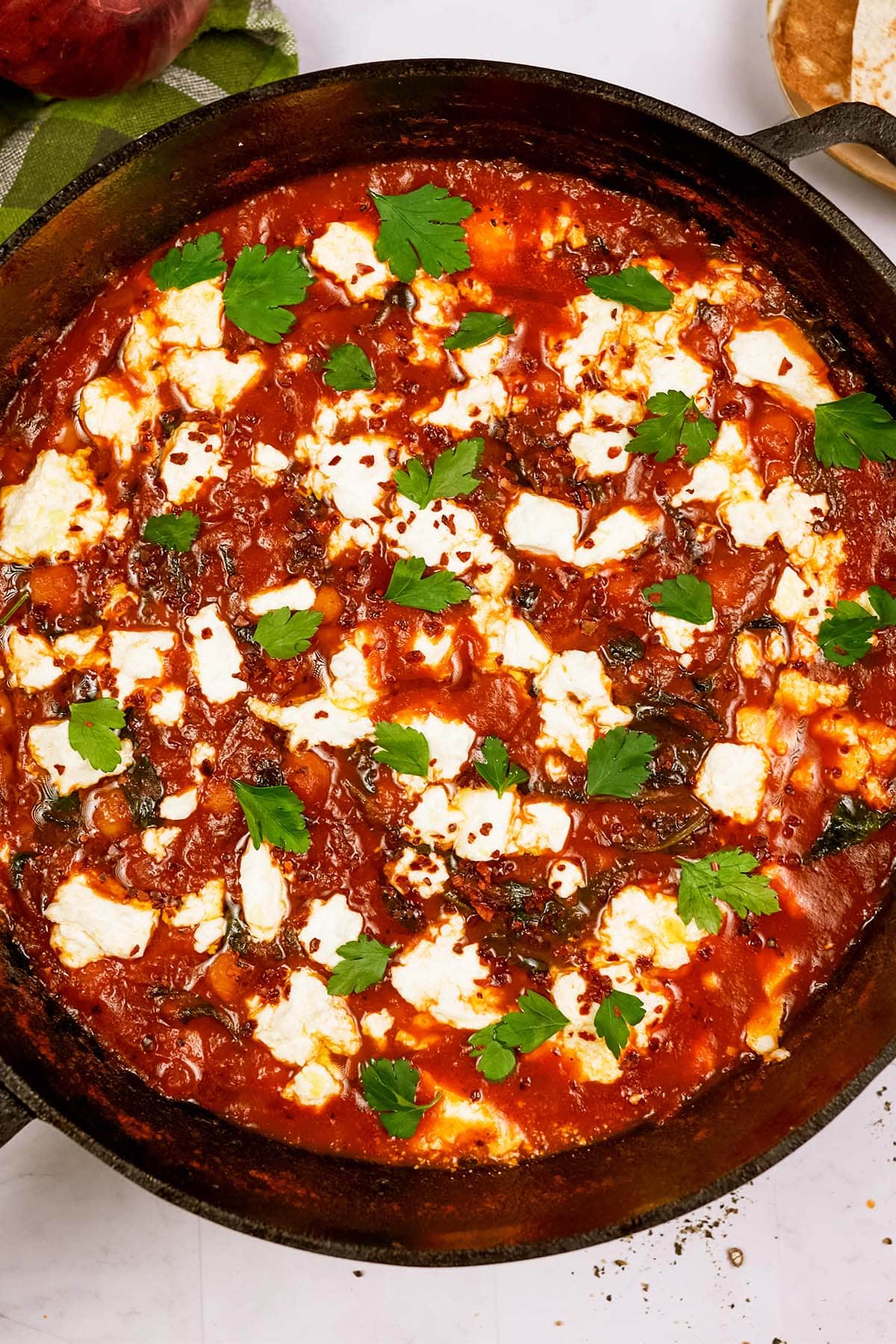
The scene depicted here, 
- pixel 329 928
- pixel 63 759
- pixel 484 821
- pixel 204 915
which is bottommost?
pixel 204 915

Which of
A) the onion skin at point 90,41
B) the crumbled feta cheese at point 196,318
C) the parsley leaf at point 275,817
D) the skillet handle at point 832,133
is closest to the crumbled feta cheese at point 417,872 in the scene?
the parsley leaf at point 275,817

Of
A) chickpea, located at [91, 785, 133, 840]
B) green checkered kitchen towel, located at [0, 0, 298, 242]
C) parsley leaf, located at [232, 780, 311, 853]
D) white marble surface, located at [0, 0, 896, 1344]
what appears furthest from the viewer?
white marble surface, located at [0, 0, 896, 1344]

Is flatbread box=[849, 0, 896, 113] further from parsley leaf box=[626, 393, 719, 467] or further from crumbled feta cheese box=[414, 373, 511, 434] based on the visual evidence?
crumbled feta cheese box=[414, 373, 511, 434]

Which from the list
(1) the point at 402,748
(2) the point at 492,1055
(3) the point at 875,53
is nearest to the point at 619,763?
(1) the point at 402,748

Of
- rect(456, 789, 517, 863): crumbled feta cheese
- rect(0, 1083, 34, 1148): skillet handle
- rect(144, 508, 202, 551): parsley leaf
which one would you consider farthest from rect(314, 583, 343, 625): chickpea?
rect(0, 1083, 34, 1148): skillet handle

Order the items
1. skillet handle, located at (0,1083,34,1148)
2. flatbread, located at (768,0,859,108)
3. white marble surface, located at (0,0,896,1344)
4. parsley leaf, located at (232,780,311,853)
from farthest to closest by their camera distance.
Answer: flatbread, located at (768,0,859,108)
white marble surface, located at (0,0,896,1344)
parsley leaf, located at (232,780,311,853)
skillet handle, located at (0,1083,34,1148)

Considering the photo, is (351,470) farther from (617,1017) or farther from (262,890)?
(617,1017)
